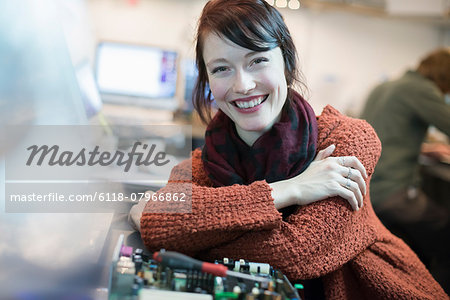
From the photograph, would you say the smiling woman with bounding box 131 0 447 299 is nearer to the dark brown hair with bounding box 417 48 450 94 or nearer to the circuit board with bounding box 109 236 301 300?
the circuit board with bounding box 109 236 301 300

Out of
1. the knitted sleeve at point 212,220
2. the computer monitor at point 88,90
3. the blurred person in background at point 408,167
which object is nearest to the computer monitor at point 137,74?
the computer monitor at point 88,90

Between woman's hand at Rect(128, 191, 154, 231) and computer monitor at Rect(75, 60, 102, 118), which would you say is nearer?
woman's hand at Rect(128, 191, 154, 231)

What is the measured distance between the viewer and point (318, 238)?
2.54 feet

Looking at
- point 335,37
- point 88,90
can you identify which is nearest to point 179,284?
point 88,90

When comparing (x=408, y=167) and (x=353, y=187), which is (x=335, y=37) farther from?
(x=353, y=187)

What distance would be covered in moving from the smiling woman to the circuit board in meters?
0.14

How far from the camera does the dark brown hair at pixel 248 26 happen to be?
2.61 ft

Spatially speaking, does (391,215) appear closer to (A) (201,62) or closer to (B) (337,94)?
(A) (201,62)

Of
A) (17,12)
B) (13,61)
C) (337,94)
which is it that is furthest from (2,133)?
(337,94)

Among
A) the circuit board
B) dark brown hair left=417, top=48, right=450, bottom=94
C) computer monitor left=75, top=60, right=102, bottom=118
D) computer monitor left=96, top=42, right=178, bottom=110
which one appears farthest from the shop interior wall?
the circuit board

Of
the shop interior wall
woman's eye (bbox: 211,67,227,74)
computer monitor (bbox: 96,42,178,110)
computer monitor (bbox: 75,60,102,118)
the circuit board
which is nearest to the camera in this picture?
the circuit board

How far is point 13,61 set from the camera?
2.83 ft

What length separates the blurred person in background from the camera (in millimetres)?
1857

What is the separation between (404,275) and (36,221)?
2.56 ft
